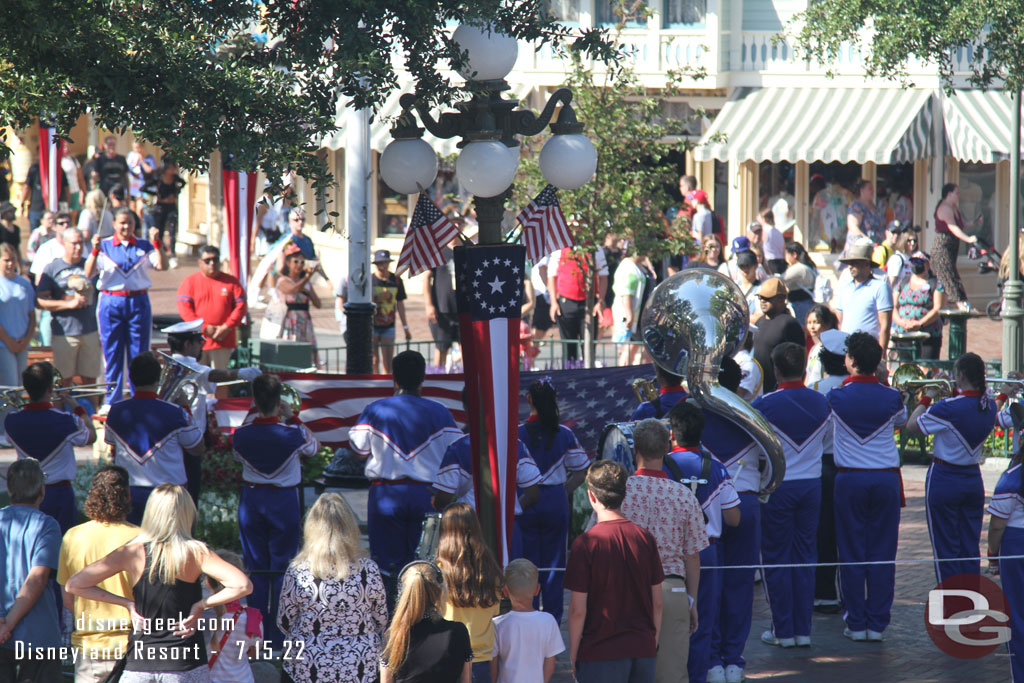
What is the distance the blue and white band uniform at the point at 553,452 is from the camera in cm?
855

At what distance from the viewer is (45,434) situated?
8781 mm

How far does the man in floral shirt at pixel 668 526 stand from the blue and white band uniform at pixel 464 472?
111 cm

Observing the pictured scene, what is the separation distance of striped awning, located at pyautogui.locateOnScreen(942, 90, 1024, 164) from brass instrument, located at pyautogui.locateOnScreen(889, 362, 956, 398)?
10855 millimetres

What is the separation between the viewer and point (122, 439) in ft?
28.7

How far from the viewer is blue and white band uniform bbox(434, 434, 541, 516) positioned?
8.09 m

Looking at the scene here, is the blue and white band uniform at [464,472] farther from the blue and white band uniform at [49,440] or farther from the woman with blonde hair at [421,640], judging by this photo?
the blue and white band uniform at [49,440]

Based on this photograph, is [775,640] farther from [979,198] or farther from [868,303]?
[979,198]

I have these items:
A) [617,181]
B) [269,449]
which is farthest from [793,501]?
[617,181]

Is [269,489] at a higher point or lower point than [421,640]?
higher

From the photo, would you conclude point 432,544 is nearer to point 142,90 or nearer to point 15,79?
point 142,90

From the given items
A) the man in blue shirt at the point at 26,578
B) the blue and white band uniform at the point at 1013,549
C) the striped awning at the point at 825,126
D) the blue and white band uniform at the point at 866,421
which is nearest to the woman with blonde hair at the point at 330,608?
the man in blue shirt at the point at 26,578

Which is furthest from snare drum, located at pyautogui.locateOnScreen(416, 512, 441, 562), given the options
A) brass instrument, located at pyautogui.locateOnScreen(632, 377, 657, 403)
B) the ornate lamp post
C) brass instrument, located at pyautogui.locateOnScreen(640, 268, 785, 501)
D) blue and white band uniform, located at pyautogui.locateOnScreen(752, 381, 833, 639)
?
blue and white band uniform, located at pyautogui.locateOnScreen(752, 381, 833, 639)

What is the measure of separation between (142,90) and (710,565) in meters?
4.15

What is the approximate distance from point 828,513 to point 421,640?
14.5 ft
